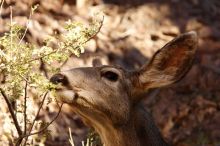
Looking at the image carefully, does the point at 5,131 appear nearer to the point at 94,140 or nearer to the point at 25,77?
the point at 94,140

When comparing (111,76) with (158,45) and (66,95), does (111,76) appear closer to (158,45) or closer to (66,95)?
(66,95)

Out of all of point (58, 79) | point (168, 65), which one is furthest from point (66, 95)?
point (168, 65)

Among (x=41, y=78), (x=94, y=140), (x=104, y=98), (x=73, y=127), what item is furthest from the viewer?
(x=73, y=127)

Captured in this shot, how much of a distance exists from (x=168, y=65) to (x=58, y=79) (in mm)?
975

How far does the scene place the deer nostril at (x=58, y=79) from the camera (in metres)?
5.04

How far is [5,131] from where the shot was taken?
8.03 meters

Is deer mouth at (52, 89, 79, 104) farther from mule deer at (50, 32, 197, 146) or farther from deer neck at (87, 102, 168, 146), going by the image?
deer neck at (87, 102, 168, 146)

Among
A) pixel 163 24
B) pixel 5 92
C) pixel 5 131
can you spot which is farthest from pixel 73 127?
pixel 5 92

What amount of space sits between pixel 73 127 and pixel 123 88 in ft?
12.5

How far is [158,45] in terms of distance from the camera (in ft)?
34.9

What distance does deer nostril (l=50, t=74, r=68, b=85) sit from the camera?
5035mm

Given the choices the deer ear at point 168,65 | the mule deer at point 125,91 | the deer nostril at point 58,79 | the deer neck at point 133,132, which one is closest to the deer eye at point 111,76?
the mule deer at point 125,91

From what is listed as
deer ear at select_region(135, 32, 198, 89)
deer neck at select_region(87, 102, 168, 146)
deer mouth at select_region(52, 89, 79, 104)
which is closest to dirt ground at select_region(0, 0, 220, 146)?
deer neck at select_region(87, 102, 168, 146)

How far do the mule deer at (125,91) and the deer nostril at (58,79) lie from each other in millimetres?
53
